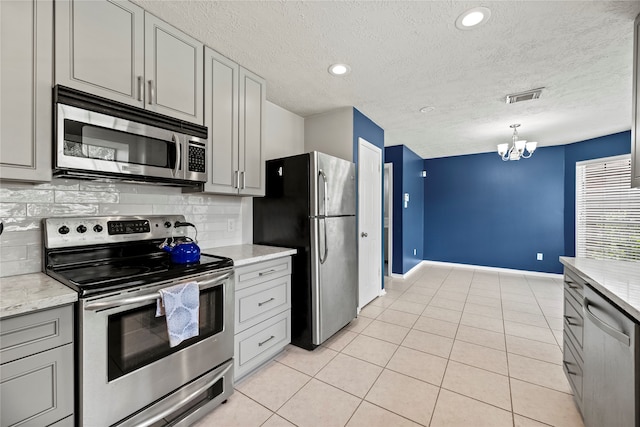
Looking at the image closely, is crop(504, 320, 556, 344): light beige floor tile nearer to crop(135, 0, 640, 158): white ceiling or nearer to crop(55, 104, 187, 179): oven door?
crop(135, 0, 640, 158): white ceiling

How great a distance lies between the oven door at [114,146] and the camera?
1356mm

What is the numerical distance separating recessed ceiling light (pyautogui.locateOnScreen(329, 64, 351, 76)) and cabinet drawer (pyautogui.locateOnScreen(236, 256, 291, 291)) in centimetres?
170

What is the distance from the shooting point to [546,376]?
2.06 m

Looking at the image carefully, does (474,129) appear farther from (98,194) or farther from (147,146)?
(98,194)

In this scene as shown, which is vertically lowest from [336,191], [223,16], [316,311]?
[316,311]

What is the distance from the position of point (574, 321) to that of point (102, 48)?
3.24m

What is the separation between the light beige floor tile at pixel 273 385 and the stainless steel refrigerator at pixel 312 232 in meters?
0.37

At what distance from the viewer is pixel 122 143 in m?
1.58

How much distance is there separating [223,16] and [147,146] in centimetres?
97

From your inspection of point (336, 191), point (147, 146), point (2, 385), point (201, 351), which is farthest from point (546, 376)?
point (147, 146)

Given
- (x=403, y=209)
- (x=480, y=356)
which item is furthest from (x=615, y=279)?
(x=403, y=209)

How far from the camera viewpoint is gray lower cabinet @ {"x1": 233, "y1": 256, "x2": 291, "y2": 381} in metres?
1.91

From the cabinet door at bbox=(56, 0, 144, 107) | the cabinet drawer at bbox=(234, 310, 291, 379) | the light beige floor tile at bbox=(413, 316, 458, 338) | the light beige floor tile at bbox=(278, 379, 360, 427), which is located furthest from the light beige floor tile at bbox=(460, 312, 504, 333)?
the cabinet door at bbox=(56, 0, 144, 107)

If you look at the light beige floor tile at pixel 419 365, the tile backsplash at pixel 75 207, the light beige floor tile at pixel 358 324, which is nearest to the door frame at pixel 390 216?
the light beige floor tile at pixel 358 324
